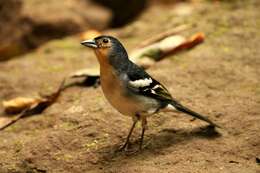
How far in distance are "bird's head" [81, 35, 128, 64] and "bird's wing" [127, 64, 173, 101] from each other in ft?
0.61

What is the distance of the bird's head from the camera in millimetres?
4949

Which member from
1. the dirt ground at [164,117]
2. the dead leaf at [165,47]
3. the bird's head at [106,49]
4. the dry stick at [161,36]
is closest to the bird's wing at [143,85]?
the bird's head at [106,49]

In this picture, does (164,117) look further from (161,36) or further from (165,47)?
(161,36)

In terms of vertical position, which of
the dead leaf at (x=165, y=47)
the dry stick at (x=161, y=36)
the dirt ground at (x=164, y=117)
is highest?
the dry stick at (x=161, y=36)

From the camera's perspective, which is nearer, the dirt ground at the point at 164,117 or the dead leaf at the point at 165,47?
the dirt ground at the point at 164,117

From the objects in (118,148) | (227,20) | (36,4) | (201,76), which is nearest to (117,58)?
(118,148)

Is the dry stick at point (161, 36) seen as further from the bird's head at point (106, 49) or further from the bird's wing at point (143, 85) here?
the bird's head at point (106, 49)

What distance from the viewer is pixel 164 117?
5.55 metres

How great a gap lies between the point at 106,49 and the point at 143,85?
1.58ft

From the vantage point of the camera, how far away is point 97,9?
10.3 metres

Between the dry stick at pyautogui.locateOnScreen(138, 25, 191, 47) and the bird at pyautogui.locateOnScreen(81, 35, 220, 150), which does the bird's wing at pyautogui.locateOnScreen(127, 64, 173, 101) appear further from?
the dry stick at pyautogui.locateOnScreen(138, 25, 191, 47)

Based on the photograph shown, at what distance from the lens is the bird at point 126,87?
16.0ft

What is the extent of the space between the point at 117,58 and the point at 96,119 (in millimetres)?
885

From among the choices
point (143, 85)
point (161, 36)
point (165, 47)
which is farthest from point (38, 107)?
point (161, 36)
